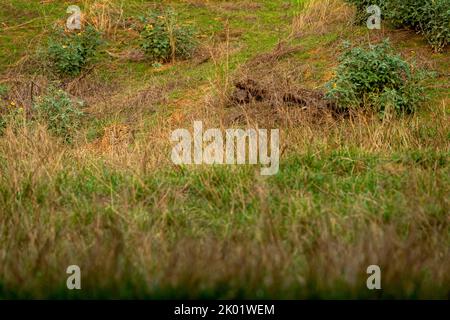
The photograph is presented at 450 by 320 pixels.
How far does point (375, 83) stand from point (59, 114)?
3.82 meters

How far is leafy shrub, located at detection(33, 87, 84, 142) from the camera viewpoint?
9984 mm

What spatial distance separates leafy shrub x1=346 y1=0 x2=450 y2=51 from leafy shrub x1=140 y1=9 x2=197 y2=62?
3062 mm

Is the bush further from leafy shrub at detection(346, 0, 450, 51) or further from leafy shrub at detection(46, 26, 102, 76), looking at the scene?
leafy shrub at detection(46, 26, 102, 76)

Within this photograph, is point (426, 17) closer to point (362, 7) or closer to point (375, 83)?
point (362, 7)

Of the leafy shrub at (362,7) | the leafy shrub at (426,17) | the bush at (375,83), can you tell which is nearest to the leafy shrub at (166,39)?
the leafy shrub at (362,7)

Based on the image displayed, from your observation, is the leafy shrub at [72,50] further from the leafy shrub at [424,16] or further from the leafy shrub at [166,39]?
the leafy shrub at [424,16]

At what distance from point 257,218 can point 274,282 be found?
1246mm

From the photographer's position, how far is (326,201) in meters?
6.05

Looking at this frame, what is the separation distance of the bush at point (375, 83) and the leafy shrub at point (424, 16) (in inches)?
49.4

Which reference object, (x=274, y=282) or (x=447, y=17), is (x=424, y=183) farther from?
(x=447, y=17)

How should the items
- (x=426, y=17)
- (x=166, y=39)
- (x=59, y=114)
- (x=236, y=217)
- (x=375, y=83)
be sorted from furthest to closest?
(x=166, y=39)
(x=426, y=17)
(x=59, y=114)
(x=375, y=83)
(x=236, y=217)

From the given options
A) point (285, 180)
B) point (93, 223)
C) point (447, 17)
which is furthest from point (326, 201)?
point (447, 17)

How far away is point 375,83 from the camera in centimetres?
953

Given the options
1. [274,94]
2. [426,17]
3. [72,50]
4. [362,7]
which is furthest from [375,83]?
[72,50]
